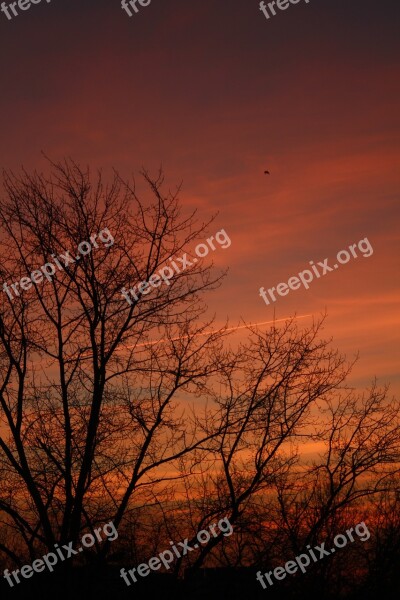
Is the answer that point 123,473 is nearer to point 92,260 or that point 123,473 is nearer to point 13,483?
point 13,483

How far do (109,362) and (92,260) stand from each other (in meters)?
2.61

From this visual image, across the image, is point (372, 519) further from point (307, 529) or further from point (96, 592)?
point (96, 592)

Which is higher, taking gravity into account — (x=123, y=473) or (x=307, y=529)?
(x=123, y=473)

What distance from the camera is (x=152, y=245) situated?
18.3 metres

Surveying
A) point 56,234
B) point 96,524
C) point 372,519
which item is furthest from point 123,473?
point 372,519

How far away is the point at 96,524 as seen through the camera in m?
17.5

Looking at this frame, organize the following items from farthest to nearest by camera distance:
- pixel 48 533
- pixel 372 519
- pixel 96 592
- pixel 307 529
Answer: pixel 372 519
pixel 307 529
pixel 96 592
pixel 48 533

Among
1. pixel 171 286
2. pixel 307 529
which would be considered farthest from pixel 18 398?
pixel 307 529

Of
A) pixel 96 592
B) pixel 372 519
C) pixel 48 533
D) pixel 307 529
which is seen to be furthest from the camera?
pixel 372 519

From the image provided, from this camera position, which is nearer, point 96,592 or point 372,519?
point 96,592

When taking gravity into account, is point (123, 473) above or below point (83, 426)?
below

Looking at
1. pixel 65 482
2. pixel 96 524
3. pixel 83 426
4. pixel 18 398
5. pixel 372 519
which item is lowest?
pixel 372 519

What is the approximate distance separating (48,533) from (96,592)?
281 centimetres

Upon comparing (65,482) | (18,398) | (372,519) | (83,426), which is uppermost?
(18,398)
